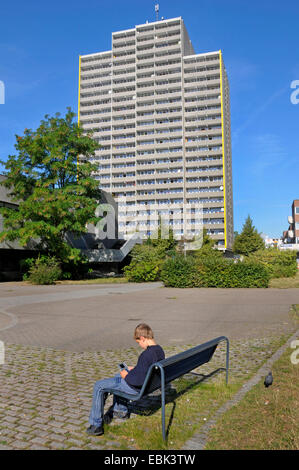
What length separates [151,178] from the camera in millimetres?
92625

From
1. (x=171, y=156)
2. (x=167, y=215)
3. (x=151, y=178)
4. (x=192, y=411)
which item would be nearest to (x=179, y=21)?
(x=171, y=156)

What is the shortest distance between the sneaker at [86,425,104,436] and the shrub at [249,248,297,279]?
27829 millimetres

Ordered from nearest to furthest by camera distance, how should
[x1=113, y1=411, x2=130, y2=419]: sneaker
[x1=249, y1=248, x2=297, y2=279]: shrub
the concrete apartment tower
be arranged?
[x1=113, y1=411, x2=130, y2=419]: sneaker → [x1=249, y1=248, x2=297, y2=279]: shrub → the concrete apartment tower

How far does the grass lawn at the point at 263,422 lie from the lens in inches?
126

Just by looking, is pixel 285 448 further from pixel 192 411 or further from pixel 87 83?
pixel 87 83

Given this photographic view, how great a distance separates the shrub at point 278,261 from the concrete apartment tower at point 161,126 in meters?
51.4

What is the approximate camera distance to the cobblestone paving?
11.5 feet

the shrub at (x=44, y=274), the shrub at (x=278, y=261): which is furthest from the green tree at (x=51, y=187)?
the shrub at (x=278, y=261)

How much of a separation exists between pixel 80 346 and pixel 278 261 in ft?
87.0

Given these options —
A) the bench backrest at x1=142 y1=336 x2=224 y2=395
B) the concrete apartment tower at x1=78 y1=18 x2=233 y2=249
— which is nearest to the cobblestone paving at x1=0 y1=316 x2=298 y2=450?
the bench backrest at x1=142 y1=336 x2=224 y2=395

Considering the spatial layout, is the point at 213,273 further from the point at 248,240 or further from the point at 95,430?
the point at 248,240

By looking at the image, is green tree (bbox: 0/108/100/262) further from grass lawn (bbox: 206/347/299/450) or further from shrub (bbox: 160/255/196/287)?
grass lawn (bbox: 206/347/299/450)

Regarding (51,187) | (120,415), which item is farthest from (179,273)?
(120,415)
